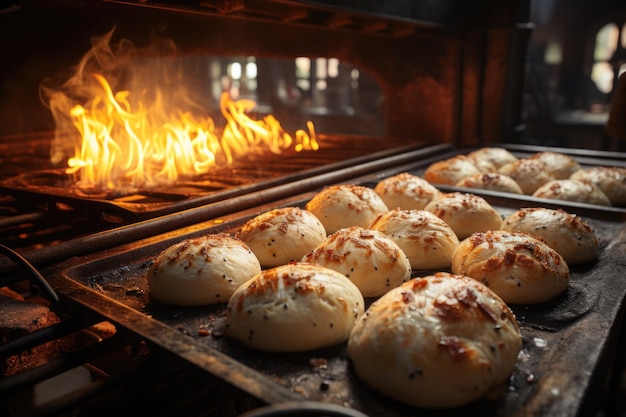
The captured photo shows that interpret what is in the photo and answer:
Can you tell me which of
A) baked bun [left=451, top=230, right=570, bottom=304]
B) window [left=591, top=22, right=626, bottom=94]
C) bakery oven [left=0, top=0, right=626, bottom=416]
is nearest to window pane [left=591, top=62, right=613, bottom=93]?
window [left=591, top=22, right=626, bottom=94]

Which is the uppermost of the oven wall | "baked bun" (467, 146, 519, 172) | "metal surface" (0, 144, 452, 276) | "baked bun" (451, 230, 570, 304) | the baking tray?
the oven wall

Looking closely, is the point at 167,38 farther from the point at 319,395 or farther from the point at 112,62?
the point at 319,395

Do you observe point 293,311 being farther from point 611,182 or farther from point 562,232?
point 611,182

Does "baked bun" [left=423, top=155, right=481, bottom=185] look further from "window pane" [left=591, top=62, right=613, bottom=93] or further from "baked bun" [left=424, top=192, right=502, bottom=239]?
"window pane" [left=591, top=62, right=613, bottom=93]

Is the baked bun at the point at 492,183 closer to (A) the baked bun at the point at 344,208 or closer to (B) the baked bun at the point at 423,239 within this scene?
(A) the baked bun at the point at 344,208

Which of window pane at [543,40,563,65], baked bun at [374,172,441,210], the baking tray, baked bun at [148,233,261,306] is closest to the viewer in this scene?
the baking tray

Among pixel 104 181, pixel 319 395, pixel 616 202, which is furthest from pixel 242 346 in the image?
pixel 616 202

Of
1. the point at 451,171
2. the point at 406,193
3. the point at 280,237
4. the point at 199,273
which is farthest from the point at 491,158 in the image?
the point at 199,273
